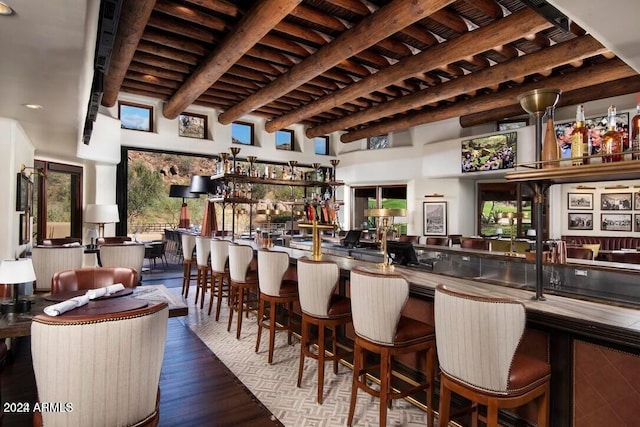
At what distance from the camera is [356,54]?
16.6 ft

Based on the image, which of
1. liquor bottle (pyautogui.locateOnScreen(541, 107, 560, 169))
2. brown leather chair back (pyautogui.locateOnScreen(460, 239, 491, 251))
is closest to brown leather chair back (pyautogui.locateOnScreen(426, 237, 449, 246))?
brown leather chair back (pyautogui.locateOnScreen(460, 239, 491, 251))

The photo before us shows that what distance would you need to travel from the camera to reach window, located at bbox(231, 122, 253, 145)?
359 inches

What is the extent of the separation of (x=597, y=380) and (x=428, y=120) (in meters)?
6.72

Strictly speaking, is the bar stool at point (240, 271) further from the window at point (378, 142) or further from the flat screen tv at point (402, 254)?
the window at point (378, 142)

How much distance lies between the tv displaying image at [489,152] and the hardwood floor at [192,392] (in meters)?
6.59

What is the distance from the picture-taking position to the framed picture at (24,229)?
4.90 meters

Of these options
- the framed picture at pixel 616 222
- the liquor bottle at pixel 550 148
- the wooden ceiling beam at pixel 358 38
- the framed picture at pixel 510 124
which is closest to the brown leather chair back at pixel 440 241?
the wooden ceiling beam at pixel 358 38

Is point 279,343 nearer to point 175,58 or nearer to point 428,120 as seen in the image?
point 175,58

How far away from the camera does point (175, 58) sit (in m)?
5.26

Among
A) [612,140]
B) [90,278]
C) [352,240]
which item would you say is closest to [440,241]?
[352,240]

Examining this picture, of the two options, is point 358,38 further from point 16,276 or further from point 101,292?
point 16,276

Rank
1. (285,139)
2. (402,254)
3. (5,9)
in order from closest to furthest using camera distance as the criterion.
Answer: (5,9) < (402,254) < (285,139)

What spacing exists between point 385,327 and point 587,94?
6423mm

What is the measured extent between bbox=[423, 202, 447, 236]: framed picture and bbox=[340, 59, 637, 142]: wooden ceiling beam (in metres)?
2.27
